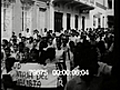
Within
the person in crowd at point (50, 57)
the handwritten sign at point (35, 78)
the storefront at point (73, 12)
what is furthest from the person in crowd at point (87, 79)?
the storefront at point (73, 12)

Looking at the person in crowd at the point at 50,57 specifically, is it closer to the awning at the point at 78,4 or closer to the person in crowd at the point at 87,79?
the person in crowd at the point at 87,79

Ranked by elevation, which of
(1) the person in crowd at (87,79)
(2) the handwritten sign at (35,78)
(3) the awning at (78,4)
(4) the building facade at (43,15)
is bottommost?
(2) the handwritten sign at (35,78)

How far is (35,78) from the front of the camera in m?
3.68

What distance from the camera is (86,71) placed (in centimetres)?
280

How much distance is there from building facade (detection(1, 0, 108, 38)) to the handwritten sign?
22.9 ft

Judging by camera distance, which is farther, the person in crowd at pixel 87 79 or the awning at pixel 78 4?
the awning at pixel 78 4

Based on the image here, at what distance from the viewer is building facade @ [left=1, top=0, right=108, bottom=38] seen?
11742 millimetres

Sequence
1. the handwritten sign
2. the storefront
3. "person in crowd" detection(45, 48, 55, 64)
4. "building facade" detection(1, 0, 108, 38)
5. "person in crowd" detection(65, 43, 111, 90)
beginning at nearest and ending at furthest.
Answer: "person in crowd" detection(65, 43, 111, 90)
the handwritten sign
"person in crowd" detection(45, 48, 55, 64)
"building facade" detection(1, 0, 108, 38)
the storefront

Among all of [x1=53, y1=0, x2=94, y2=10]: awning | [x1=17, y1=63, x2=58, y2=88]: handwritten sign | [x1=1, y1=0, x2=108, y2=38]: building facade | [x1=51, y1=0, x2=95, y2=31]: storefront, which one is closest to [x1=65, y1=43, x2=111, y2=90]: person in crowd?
[x1=17, y1=63, x2=58, y2=88]: handwritten sign

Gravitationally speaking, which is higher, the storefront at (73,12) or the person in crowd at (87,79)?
the storefront at (73,12)

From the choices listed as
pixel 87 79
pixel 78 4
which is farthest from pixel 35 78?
pixel 78 4

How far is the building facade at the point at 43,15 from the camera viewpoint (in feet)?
38.5

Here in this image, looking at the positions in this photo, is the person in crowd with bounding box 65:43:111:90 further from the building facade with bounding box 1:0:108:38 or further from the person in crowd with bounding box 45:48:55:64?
the building facade with bounding box 1:0:108:38

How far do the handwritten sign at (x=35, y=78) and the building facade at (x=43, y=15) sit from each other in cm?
698
